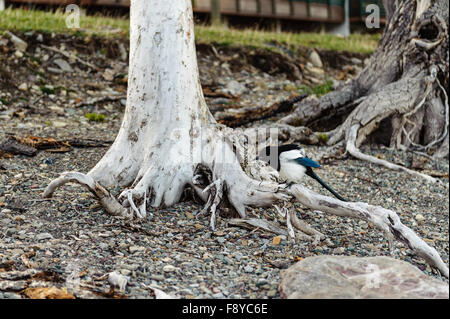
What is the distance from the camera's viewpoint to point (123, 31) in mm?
11781

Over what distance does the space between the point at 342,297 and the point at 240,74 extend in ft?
28.9

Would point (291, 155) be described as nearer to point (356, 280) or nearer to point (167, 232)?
point (167, 232)

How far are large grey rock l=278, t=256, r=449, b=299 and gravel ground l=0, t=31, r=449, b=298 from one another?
29 cm

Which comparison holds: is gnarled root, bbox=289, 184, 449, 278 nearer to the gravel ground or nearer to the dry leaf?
the gravel ground

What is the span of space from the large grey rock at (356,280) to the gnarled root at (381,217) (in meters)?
0.66

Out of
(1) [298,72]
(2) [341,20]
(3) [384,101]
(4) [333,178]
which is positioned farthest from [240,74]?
(2) [341,20]

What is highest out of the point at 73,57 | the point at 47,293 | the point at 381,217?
the point at 73,57

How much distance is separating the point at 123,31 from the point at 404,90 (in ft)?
20.7

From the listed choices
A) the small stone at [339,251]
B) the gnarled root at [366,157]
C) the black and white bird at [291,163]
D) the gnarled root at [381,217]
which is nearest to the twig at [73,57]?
the gnarled root at [366,157]

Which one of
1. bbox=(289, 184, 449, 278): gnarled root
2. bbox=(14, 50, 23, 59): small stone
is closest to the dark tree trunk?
bbox=(289, 184, 449, 278): gnarled root

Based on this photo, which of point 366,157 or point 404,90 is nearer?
point 366,157

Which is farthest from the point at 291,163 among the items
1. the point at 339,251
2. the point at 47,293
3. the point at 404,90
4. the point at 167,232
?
the point at 404,90

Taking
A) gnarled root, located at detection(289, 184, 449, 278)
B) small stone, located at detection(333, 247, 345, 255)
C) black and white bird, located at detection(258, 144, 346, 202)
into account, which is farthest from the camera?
black and white bird, located at detection(258, 144, 346, 202)

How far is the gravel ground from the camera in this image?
4.16m
